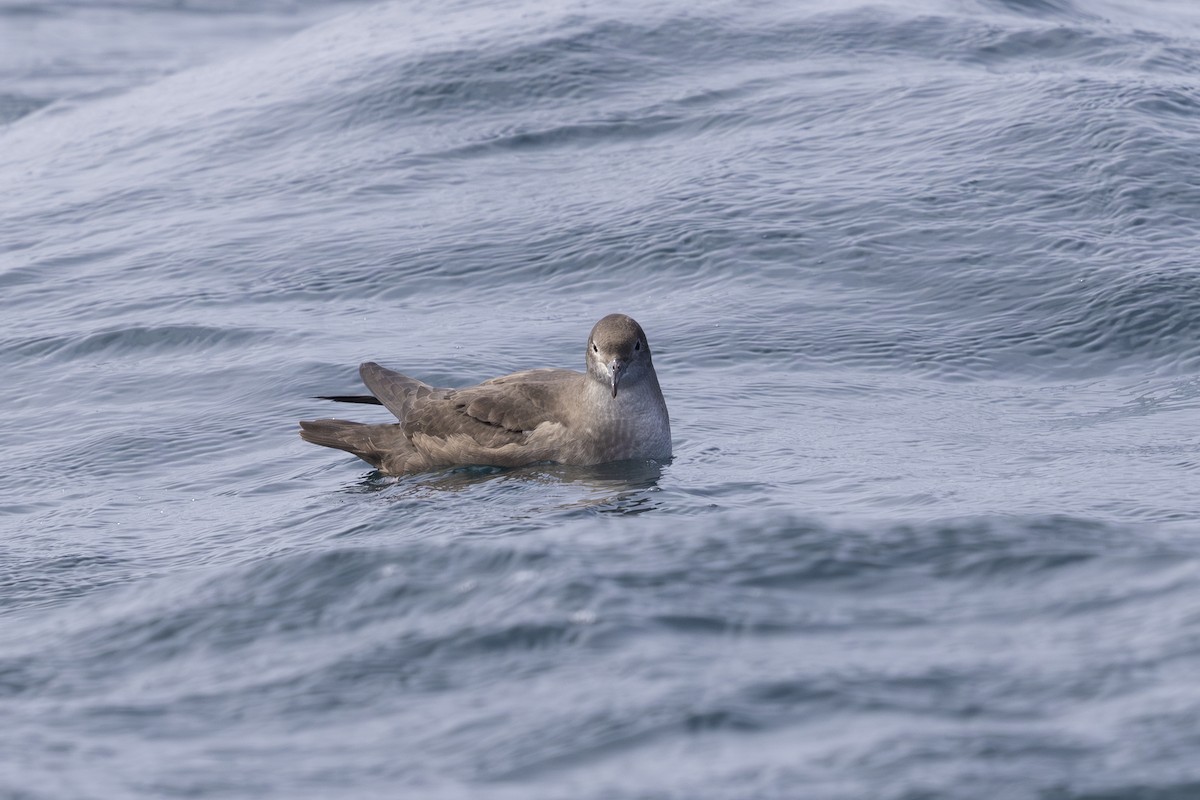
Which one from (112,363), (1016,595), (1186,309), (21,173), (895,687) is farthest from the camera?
(21,173)

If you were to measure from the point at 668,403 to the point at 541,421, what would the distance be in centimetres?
169

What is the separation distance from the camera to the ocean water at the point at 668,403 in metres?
5.84

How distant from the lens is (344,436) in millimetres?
9953

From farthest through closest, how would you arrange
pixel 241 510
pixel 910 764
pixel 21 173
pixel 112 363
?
pixel 21 173
pixel 112 363
pixel 241 510
pixel 910 764

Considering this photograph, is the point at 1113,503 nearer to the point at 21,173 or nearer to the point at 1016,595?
the point at 1016,595

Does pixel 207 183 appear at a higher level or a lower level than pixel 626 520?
higher

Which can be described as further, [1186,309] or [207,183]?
[207,183]

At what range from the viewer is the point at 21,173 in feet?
62.7

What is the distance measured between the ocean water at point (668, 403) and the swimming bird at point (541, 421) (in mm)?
194

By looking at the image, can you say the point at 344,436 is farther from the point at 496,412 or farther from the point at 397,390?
the point at 496,412

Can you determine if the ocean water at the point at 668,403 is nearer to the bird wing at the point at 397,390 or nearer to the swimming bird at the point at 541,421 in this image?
the swimming bird at the point at 541,421

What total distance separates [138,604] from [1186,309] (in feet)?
25.7

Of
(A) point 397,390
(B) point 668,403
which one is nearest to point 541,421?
(A) point 397,390

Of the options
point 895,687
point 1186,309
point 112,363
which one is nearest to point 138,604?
point 895,687
